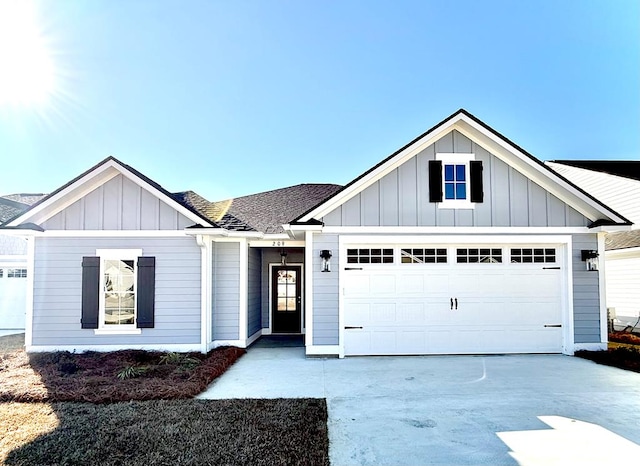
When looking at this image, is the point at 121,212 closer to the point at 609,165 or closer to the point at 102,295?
the point at 102,295

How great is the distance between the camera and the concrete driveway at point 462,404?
405 cm

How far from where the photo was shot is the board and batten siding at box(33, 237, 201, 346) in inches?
345

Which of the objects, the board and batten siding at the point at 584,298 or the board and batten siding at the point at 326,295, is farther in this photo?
the board and batten siding at the point at 584,298

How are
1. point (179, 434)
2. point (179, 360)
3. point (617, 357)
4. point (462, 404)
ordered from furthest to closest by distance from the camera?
point (617, 357), point (179, 360), point (462, 404), point (179, 434)

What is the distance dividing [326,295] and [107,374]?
4.14m

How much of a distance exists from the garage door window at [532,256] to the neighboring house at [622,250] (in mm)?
2376

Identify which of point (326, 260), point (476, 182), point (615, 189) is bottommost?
point (326, 260)

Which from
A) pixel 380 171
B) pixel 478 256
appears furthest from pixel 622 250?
pixel 380 171

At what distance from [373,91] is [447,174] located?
5489mm

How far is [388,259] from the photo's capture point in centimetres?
881

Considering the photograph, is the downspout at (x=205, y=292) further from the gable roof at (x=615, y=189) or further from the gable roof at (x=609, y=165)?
the gable roof at (x=609, y=165)

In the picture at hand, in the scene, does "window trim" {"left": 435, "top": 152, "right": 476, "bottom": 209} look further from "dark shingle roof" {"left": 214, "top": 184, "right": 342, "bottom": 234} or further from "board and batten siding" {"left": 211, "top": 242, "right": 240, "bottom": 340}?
"board and batten siding" {"left": 211, "top": 242, "right": 240, "bottom": 340}

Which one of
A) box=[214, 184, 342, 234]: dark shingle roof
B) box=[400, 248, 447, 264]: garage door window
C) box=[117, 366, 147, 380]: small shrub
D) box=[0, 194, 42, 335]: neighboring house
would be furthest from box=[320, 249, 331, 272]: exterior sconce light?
box=[0, 194, 42, 335]: neighboring house

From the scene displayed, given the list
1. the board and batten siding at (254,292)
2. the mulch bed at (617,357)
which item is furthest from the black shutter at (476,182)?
the board and batten siding at (254,292)
